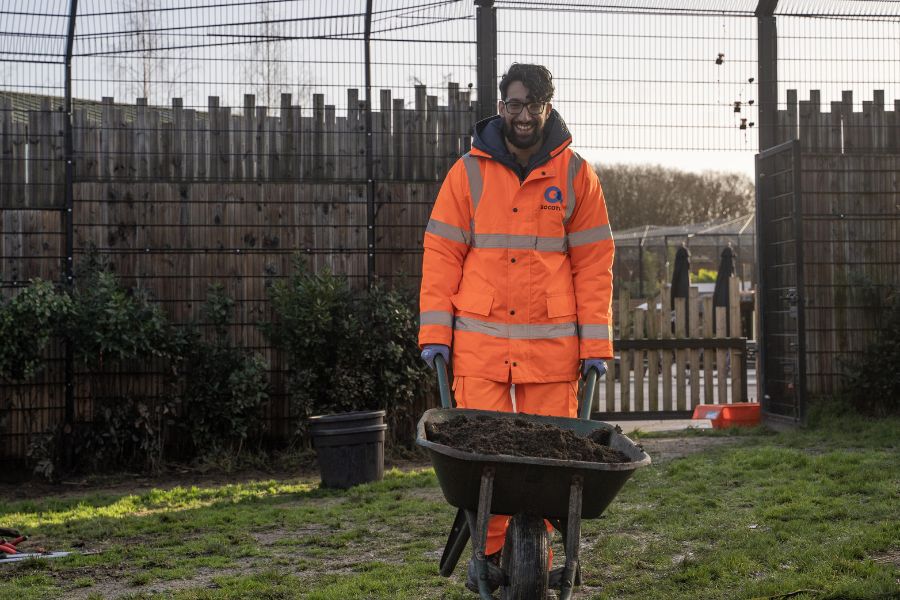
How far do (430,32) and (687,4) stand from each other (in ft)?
7.31

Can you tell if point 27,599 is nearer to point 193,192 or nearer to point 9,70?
point 193,192

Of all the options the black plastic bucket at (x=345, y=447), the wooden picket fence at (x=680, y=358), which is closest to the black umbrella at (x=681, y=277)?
the wooden picket fence at (x=680, y=358)

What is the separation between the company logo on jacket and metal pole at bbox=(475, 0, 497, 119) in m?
4.34

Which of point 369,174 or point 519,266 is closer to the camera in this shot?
point 519,266

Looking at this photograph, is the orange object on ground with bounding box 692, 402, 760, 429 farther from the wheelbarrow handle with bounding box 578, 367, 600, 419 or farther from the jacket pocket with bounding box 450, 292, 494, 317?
the jacket pocket with bounding box 450, 292, 494, 317

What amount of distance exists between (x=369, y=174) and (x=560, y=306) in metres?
4.65

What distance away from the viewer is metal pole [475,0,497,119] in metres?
8.43

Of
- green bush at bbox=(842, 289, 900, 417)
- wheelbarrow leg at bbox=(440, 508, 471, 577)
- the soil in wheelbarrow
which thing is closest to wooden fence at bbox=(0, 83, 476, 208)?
green bush at bbox=(842, 289, 900, 417)

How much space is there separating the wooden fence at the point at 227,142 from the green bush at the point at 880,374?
381cm

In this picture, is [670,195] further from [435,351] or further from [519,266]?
[435,351]

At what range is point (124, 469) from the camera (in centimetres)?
795

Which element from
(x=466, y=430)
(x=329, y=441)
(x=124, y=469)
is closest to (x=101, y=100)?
(x=124, y=469)

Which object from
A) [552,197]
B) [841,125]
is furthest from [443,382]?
[841,125]

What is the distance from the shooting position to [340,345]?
8000 millimetres
